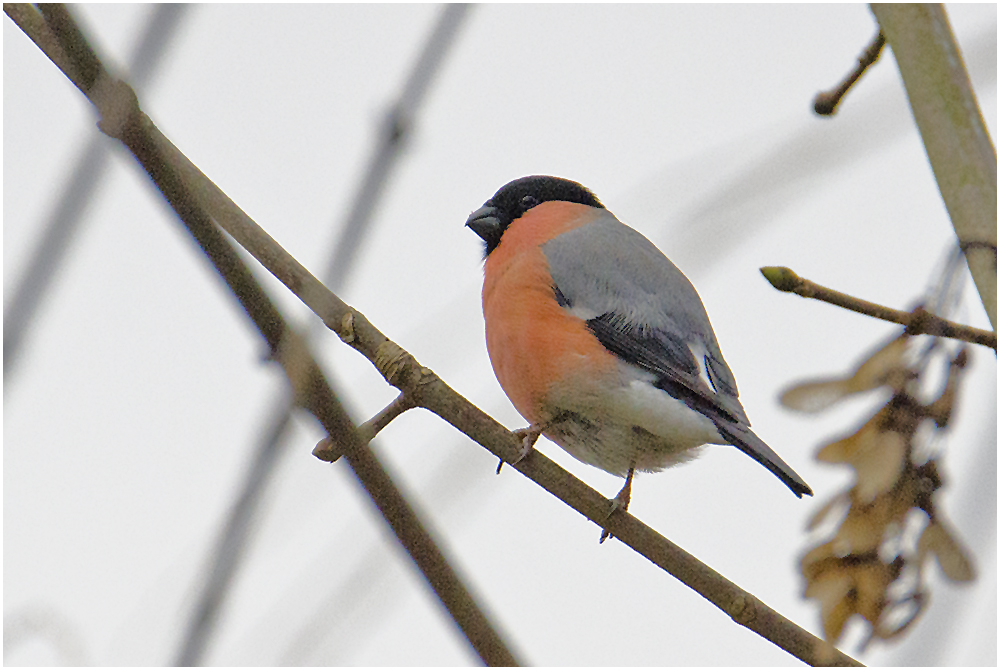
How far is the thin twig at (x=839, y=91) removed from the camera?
1.81m

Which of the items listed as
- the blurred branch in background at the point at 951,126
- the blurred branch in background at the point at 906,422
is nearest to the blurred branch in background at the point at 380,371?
the blurred branch in background at the point at 906,422

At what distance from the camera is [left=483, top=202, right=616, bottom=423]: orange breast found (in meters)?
2.76

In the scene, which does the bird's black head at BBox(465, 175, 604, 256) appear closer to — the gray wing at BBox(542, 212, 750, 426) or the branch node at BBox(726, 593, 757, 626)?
the gray wing at BBox(542, 212, 750, 426)

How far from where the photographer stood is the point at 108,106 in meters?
1.02

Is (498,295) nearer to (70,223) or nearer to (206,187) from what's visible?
(206,187)

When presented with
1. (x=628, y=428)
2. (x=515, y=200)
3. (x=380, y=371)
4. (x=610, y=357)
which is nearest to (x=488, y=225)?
(x=515, y=200)

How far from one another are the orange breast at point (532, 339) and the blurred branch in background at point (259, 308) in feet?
4.85

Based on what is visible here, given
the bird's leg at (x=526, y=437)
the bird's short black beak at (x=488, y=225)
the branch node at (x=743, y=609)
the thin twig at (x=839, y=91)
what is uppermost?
the bird's short black beak at (x=488, y=225)

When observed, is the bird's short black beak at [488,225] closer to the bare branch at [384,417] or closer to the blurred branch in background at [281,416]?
the bare branch at [384,417]

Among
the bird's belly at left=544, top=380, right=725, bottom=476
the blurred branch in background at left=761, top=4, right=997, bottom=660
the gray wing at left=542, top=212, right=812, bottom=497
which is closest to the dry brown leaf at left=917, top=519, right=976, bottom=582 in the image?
the blurred branch in background at left=761, top=4, right=997, bottom=660

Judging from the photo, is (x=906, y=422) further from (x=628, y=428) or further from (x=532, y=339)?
(x=532, y=339)

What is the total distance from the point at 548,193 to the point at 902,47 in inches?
91.8

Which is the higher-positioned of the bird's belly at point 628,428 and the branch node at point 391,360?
the branch node at point 391,360

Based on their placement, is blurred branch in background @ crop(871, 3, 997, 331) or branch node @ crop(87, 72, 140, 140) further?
blurred branch in background @ crop(871, 3, 997, 331)
